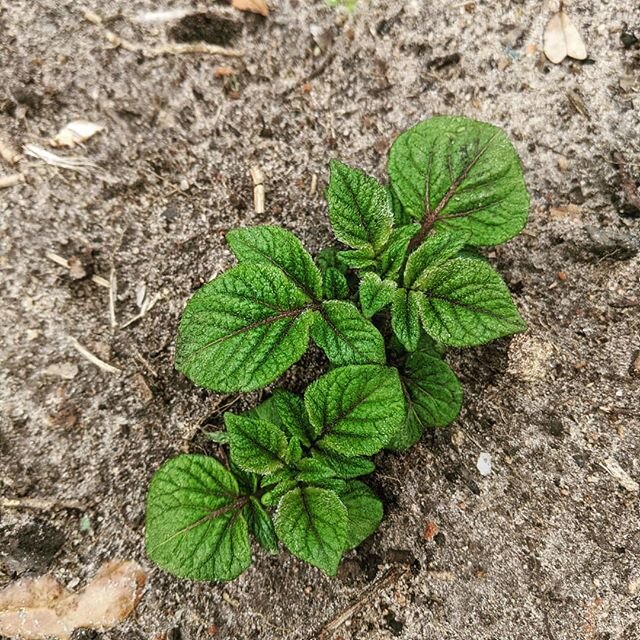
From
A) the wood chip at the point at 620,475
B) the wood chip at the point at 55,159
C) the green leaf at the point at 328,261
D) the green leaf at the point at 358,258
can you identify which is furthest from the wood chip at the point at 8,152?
the wood chip at the point at 620,475

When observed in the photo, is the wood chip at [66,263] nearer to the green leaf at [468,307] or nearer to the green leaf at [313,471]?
the green leaf at [313,471]

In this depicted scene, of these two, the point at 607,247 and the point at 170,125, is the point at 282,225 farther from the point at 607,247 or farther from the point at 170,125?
the point at 607,247

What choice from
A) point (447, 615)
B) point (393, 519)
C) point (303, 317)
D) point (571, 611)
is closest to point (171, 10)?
point (303, 317)

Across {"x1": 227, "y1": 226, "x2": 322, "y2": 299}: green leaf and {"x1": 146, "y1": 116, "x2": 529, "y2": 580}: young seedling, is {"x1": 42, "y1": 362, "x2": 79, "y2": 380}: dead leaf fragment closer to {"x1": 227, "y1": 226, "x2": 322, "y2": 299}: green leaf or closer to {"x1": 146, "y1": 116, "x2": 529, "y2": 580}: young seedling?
{"x1": 146, "y1": 116, "x2": 529, "y2": 580}: young seedling

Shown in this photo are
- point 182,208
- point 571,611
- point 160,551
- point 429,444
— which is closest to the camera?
point 160,551

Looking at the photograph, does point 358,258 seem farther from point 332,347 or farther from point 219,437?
point 219,437

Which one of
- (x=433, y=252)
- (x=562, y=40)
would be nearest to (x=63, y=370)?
(x=433, y=252)

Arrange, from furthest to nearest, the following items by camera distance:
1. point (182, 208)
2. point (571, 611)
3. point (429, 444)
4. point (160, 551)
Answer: point (182, 208), point (429, 444), point (571, 611), point (160, 551)
